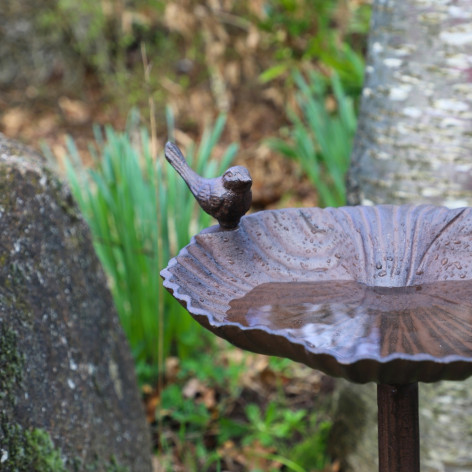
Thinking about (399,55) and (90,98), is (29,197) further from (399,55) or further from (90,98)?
(90,98)

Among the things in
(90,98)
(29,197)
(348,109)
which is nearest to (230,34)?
(90,98)

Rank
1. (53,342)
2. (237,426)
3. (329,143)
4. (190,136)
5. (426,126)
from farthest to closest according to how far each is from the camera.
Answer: (190,136)
(329,143)
(237,426)
(426,126)
(53,342)

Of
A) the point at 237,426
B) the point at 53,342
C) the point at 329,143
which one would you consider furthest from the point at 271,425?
the point at 329,143

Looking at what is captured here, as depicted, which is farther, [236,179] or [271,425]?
[271,425]

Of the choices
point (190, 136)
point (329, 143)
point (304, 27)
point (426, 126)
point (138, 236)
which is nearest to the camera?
point (426, 126)

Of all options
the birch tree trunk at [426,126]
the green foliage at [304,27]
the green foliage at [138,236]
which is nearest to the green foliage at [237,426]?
the green foliage at [138,236]

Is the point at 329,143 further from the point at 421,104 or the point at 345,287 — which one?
the point at 345,287

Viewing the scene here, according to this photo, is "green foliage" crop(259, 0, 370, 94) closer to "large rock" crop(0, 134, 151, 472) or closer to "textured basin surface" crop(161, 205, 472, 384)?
"large rock" crop(0, 134, 151, 472)
